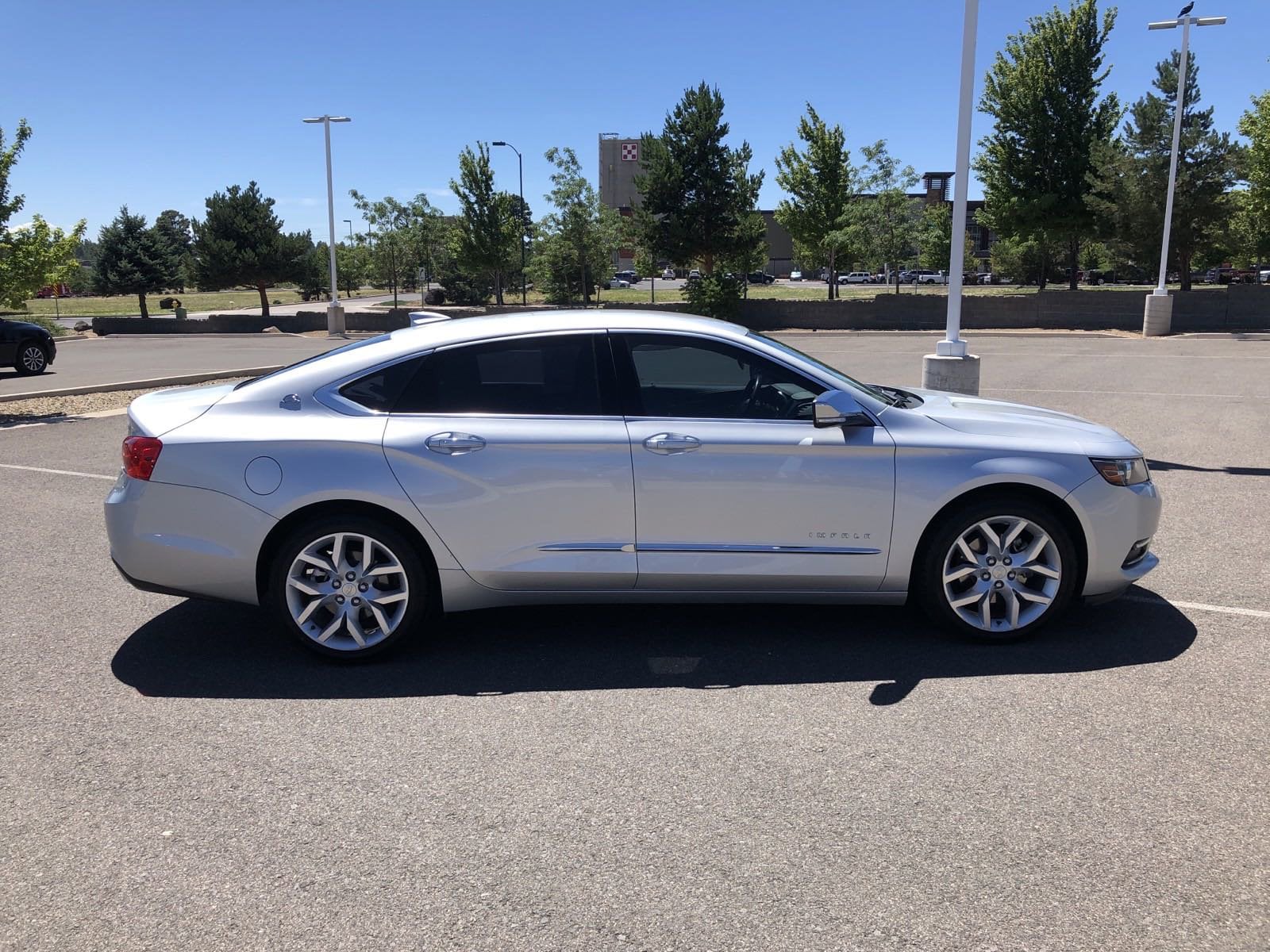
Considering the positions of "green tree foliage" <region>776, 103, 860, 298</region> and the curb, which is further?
"green tree foliage" <region>776, 103, 860, 298</region>

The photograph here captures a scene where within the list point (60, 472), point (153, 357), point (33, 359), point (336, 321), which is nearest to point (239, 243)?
point (336, 321)

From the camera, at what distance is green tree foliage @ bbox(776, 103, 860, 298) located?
38594 millimetres

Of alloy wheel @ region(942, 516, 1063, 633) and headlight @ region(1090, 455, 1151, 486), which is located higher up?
headlight @ region(1090, 455, 1151, 486)

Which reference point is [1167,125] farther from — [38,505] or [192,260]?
[192,260]

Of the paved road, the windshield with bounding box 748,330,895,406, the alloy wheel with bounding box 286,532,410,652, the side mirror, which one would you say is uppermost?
the windshield with bounding box 748,330,895,406

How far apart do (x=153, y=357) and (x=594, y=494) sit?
2465 cm

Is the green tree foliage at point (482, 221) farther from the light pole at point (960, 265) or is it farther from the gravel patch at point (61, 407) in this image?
the light pole at point (960, 265)

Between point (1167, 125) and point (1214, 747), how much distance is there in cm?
3255

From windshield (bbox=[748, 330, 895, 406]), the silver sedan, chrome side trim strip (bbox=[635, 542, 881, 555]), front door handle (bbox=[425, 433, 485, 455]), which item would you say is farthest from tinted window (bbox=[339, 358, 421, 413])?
windshield (bbox=[748, 330, 895, 406])

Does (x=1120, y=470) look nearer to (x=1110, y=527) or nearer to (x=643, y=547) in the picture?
(x=1110, y=527)

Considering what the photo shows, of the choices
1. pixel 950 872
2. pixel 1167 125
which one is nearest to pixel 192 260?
pixel 1167 125

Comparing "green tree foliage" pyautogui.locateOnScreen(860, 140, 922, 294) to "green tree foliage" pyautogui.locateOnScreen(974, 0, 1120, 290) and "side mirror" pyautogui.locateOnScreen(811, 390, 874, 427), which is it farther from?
"side mirror" pyautogui.locateOnScreen(811, 390, 874, 427)

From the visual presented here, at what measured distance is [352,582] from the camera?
471 cm

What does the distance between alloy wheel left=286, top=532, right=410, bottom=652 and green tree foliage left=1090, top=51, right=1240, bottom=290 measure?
31.8 meters
